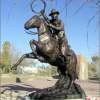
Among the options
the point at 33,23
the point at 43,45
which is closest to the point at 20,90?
the point at 43,45

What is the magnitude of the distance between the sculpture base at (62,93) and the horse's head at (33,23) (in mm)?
2218

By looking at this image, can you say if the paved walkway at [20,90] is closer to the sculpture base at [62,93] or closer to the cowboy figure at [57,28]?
the sculpture base at [62,93]

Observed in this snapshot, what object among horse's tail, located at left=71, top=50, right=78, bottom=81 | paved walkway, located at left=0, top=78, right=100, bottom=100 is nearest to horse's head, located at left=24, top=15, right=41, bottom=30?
horse's tail, located at left=71, top=50, right=78, bottom=81

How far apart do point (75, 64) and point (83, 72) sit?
122 ft

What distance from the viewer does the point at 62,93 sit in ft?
41.6

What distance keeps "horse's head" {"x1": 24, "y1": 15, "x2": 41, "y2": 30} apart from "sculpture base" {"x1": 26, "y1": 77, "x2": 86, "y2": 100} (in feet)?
7.28

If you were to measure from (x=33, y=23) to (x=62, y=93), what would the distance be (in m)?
2.56

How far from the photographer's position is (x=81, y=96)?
12.8 meters

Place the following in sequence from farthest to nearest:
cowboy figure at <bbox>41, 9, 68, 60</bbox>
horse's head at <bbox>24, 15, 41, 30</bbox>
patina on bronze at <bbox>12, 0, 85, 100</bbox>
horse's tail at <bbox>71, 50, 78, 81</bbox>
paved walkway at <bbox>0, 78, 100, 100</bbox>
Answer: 1. paved walkway at <bbox>0, 78, 100, 100</bbox>
2. horse's tail at <bbox>71, 50, 78, 81</bbox>
3. cowboy figure at <bbox>41, 9, 68, 60</bbox>
4. patina on bronze at <bbox>12, 0, 85, 100</bbox>
5. horse's head at <bbox>24, 15, 41, 30</bbox>

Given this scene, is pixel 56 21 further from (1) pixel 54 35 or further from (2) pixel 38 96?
(2) pixel 38 96

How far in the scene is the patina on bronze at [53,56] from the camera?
39.6ft

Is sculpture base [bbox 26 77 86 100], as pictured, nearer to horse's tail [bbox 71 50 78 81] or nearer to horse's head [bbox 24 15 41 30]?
horse's tail [bbox 71 50 78 81]

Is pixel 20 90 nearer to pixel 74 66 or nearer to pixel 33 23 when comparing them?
pixel 74 66

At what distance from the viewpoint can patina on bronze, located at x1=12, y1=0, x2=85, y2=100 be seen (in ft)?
39.6
